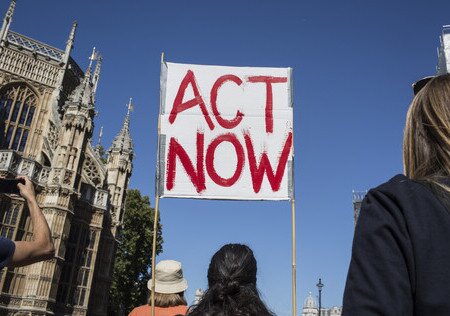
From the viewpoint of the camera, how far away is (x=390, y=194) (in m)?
1.22

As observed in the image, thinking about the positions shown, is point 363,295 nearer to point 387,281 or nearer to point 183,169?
point 387,281

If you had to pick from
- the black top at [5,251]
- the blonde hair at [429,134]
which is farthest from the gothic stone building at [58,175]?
the blonde hair at [429,134]

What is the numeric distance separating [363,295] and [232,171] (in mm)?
4368

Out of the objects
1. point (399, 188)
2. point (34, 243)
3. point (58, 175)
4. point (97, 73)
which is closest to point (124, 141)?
point (97, 73)

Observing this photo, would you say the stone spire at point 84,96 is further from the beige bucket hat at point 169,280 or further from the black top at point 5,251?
the black top at point 5,251

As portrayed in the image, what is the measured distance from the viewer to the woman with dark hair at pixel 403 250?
1104 millimetres

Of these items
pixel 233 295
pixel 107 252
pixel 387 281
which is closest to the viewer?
pixel 387 281

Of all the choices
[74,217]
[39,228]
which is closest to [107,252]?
[74,217]

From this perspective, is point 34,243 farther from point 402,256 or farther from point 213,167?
point 213,167

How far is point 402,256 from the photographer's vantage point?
1.15 meters

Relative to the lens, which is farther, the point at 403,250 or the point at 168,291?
the point at 168,291

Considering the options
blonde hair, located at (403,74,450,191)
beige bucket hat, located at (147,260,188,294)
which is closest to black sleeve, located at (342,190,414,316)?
blonde hair, located at (403,74,450,191)

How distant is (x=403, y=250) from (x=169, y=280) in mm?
3266

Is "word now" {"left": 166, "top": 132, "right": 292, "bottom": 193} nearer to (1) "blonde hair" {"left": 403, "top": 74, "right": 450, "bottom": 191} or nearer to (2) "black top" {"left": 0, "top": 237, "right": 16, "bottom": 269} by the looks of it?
(2) "black top" {"left": 0, "top": 237, "right": 16, "bottom": 269}
